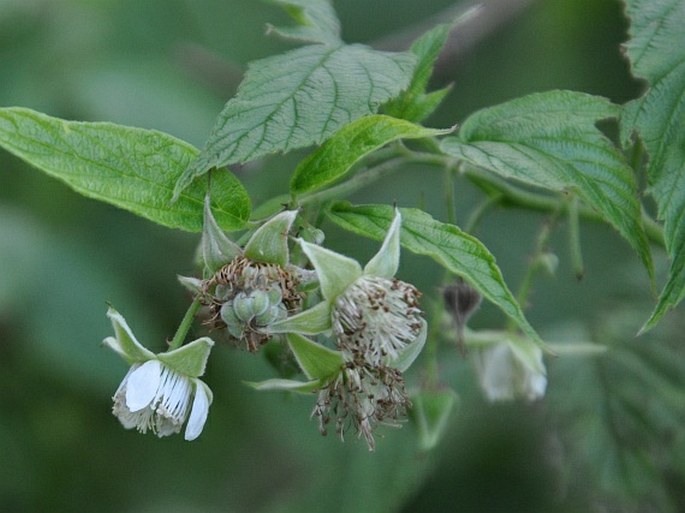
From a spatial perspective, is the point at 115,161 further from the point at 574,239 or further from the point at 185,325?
the point at 574,239

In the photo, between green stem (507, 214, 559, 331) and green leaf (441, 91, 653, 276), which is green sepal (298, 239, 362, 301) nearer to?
green leaf (441, 91, 653, 276)

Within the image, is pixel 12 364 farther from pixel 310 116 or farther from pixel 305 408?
pixel 310 116

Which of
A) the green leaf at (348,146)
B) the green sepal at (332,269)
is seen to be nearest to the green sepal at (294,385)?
the green sepal at (332,269)

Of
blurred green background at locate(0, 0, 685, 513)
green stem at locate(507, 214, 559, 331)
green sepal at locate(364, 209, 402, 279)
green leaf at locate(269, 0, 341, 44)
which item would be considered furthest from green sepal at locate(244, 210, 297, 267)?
blurred green background at locate(0, 0, 685, 513)

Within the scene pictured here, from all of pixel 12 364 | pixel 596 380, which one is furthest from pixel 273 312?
pixel 12 364

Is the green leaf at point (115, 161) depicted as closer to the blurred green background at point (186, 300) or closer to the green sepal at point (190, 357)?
the green sepal at point (190, 357)
